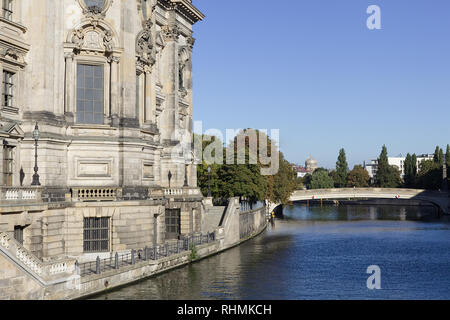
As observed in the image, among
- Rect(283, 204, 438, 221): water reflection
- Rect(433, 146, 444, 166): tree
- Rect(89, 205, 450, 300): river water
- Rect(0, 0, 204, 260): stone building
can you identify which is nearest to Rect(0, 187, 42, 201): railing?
Rect(0, 0, 204, 260): stone building

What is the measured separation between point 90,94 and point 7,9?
22.9ft

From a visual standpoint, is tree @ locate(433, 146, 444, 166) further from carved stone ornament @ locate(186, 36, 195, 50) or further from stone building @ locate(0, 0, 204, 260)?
stone building @ locate(0, 0, 204, 260)

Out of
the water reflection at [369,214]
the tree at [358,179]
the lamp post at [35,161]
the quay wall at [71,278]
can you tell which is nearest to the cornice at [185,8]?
the quay wall at [71,278]

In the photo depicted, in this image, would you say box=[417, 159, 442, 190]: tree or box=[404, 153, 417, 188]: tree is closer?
box=[417, 159, 442, 190]: tree

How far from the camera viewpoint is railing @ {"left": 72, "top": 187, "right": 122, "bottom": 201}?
121 ft

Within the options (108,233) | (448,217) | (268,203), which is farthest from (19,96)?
(448,217)

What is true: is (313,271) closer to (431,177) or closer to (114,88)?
(114,88)

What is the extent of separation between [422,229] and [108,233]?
5346 centimetres

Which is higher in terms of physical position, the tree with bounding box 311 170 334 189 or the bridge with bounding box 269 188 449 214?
the tree with bounding box 311 170 334 189

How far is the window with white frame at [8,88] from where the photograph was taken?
33844 mm

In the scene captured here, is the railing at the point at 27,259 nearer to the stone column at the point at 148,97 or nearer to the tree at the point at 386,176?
the stone column at the point at 148,97

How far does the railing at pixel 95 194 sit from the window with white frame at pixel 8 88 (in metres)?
6.37

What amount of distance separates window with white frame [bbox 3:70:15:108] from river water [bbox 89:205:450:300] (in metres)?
12.4

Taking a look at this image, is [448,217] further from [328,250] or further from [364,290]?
[364,290]
